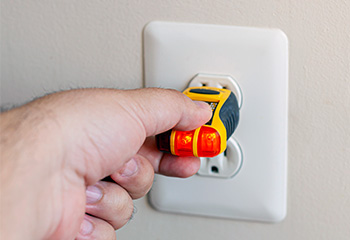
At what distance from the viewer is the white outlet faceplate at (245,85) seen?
416mm

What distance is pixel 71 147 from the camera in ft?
0.95

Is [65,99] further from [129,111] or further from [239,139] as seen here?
[239,139]

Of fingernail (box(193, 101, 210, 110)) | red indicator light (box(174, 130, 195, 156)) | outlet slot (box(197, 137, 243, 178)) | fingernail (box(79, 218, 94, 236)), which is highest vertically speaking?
fingernail (box(193, 101, 210, 110))

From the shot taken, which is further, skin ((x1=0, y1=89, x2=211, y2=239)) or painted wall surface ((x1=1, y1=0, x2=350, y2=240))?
painted wall surface ((x1=1, y1=0, x2=350, y2=240))

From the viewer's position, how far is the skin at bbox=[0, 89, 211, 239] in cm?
26

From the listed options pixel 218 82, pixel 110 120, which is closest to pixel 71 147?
pixel 110 120

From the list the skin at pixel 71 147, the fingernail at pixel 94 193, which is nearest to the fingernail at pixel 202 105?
the skin at pixel 71 147

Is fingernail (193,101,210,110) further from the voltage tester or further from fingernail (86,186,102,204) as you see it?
fingernail (86,186,102,204)

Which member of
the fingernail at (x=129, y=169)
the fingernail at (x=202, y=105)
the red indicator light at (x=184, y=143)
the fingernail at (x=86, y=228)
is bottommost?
the fingernail at (x=86, y=228)

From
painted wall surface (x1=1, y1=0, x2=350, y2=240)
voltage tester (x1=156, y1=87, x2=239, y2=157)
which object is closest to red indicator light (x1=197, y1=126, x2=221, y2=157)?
voltage tester (x1=156, y1=87, x2=239, y2=157)

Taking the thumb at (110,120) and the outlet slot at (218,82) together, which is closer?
the thumb at (110,120)

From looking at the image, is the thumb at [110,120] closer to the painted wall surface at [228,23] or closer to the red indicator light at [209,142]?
the red indicator light at [209,142]

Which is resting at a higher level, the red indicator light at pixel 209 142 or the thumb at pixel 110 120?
the thumb at pixel 110 120

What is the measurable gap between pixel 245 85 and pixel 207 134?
0.33ft
